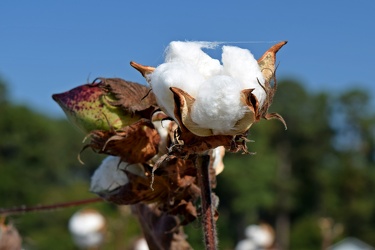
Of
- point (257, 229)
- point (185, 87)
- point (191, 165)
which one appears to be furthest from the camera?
point (257, 229)

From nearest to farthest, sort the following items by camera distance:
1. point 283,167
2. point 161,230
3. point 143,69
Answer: point 143,69 → point 161,230 → point 283,167

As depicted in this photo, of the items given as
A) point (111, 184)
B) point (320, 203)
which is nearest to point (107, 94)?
point (111, 184)

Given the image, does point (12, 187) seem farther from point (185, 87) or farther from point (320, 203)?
point (185, 87)

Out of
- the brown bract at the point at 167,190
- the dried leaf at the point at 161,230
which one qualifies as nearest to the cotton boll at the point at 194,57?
the brown bract at the point at 167,190

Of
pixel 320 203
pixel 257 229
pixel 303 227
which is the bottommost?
pixel 320 203

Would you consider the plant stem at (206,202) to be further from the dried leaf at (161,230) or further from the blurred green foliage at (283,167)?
the blurred green foliage at (283,167)

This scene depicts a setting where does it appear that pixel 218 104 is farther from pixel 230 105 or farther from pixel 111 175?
pixel 111 175

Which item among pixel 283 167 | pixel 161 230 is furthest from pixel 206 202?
pixel 283 167

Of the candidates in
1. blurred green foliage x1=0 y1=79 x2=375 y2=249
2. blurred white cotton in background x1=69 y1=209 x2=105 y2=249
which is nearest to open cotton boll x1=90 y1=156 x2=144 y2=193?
blurred white cotton in background x1=69 y1=209 x2=105 y2=249
